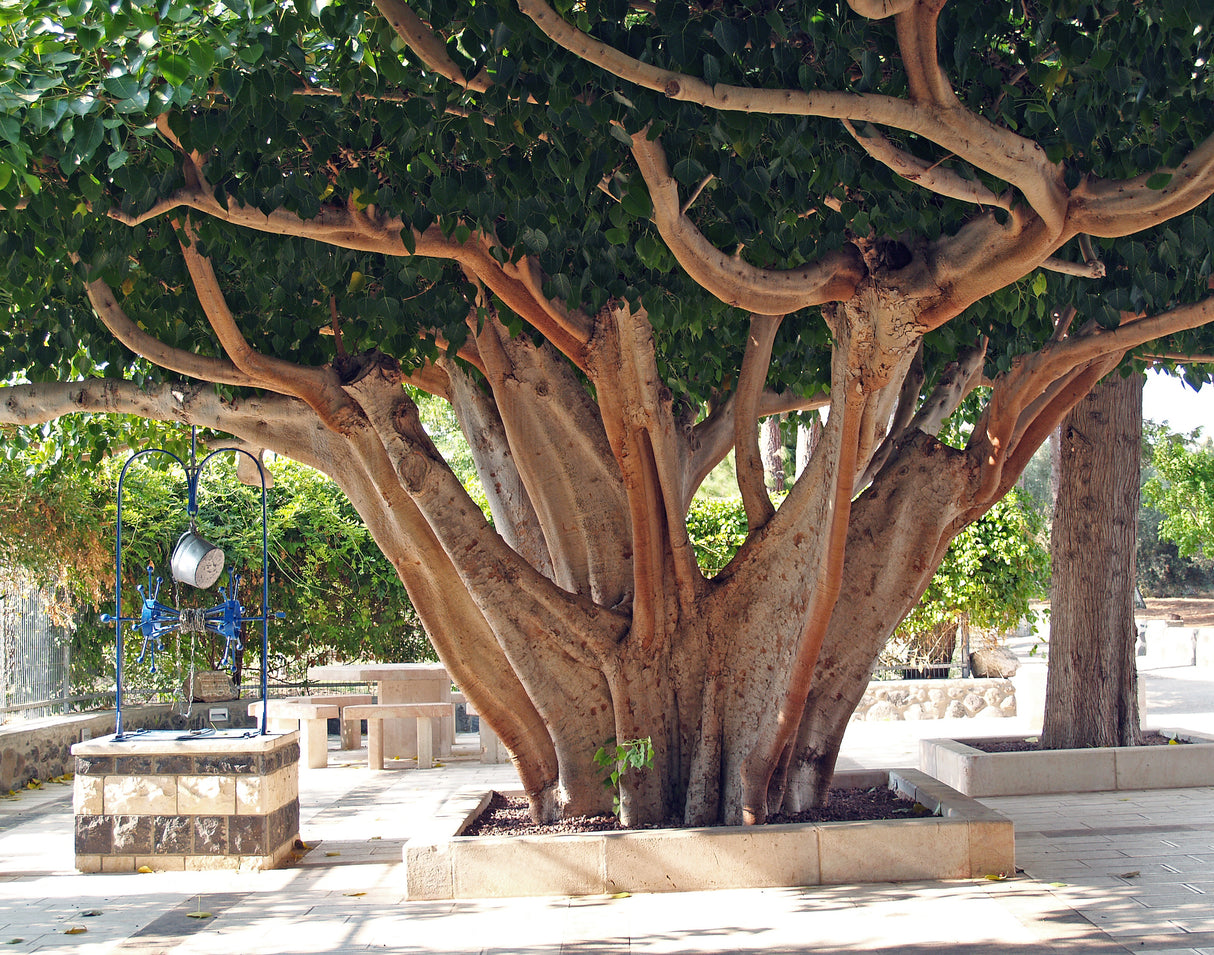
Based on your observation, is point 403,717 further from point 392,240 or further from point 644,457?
point 392,240

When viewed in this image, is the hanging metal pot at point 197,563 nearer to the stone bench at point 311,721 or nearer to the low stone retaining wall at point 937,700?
the stone bench at point 311,721

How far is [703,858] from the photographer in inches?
223

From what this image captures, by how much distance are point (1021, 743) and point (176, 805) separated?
6.64 metres

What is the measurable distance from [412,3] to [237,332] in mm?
2333

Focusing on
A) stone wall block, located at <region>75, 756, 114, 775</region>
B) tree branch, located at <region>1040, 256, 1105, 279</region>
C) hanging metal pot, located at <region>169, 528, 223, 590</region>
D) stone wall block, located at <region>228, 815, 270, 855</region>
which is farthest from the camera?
hanging metal pot, located at <region>169, 528, 223, 590</region>

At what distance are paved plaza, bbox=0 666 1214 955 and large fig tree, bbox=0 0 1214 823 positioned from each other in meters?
1.02

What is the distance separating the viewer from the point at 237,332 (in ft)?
18.6

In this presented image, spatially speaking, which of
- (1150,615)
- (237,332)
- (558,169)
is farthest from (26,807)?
(1150,615)

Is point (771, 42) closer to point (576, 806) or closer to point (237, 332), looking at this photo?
point (237, 332)

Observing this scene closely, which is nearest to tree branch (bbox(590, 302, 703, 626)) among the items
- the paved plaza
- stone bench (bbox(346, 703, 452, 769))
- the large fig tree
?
the large fig tree

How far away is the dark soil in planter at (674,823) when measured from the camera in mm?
6250

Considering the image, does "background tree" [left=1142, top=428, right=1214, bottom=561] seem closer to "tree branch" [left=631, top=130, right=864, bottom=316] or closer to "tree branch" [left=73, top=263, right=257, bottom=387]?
"tree branch" [left=631, top=130, right=864, bottom=316]

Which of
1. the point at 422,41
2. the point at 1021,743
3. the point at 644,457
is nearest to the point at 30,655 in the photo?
the point at 644,457

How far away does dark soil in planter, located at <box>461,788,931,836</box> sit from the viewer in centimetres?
625
